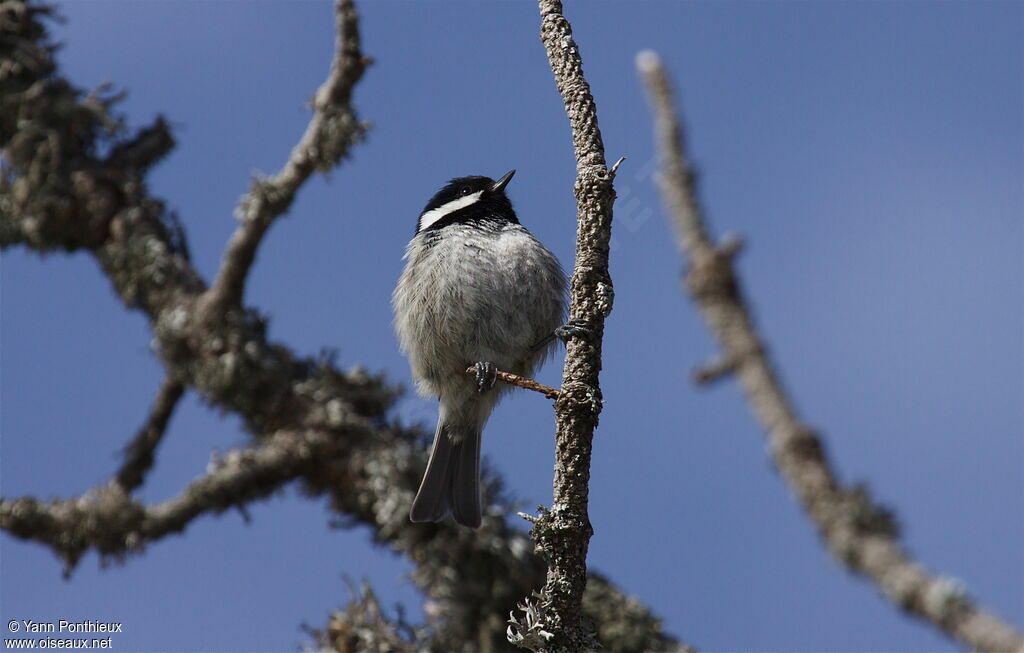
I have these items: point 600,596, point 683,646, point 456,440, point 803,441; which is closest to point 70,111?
point 456,440

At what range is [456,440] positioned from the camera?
614 centimetres

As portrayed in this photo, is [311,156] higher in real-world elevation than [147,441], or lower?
higher

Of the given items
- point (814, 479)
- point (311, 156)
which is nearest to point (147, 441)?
point (311, 156)

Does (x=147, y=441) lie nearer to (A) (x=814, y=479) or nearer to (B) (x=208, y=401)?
(B) (x=208, y=401)

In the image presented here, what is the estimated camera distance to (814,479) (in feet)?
2.23

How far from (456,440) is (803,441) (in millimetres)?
→ 5522

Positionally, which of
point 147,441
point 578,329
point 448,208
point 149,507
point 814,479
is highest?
point 448,208

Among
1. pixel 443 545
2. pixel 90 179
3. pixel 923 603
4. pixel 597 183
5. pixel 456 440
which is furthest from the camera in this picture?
pixel 90 179

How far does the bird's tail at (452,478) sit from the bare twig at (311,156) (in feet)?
5.65

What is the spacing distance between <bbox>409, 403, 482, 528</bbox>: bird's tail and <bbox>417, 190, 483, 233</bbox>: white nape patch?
1.19 meters

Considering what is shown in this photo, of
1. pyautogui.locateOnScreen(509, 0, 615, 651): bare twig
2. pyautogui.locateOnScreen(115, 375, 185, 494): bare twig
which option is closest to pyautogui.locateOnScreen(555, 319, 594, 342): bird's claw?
pyautogui.locateOnScreen(509, 0, 615, 651): bare twig

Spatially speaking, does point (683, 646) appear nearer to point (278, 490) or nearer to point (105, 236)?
point (278, 490)

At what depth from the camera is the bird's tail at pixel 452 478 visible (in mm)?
5906

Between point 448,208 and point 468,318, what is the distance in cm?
107
